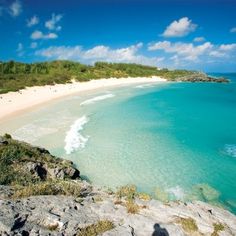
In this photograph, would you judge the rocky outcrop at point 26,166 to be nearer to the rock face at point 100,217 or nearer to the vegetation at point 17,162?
the vegetation at point 17,162

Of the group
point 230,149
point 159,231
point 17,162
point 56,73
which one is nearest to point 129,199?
point 159,231

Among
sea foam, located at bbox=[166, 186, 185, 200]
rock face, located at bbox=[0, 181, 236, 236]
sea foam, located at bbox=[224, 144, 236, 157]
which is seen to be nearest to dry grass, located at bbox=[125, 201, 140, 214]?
rock face, located at bbox=[0, 181, 236, 236]

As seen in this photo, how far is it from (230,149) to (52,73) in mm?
64953

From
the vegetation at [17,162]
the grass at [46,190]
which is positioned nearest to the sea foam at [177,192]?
the vegetation at [17,162]

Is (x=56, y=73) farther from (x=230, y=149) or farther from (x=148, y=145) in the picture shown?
(x=230, y=149)

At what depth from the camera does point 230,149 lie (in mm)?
21688

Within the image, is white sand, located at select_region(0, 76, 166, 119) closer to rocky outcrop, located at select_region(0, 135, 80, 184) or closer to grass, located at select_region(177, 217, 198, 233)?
rocky outcrop, located at select_region(0, 135, 80, 184)

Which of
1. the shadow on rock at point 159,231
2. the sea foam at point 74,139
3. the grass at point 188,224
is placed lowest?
the sea foam at point 74,139

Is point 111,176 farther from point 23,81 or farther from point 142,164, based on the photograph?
point 23,81

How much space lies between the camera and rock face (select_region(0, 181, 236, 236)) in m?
7.16

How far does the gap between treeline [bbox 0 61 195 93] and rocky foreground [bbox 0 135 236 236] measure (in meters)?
44.0

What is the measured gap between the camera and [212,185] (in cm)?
1593

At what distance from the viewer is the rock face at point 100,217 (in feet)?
23.5

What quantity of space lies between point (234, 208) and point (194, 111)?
27620 mm
